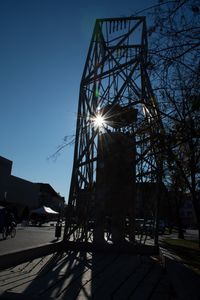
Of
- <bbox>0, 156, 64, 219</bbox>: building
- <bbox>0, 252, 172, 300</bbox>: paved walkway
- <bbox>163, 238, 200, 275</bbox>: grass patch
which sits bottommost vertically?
<bbox>0, 252, 172, 300</bbox>: paved walkway

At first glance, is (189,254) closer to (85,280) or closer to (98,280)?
(98,280)

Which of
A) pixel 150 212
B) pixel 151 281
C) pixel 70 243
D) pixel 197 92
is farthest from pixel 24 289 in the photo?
pixel 150 212

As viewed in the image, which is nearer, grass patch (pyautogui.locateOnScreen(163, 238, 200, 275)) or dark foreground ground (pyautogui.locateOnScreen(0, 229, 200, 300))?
dark foreground ground (pyautogui.locateOnScreen(0, 229, 200, 300))

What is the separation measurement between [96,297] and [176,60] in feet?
15.0

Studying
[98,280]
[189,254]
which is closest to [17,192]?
[189,254]

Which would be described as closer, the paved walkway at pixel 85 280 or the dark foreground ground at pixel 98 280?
the dark foreground ground at pixel 98 280

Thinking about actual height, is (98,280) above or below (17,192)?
below

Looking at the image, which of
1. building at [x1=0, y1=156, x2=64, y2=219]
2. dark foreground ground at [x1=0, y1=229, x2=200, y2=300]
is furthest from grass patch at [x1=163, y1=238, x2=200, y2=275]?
building at [x1=0, y1=156, x2=64, y2=219]

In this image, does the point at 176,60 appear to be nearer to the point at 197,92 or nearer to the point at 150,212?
the point at 197,92

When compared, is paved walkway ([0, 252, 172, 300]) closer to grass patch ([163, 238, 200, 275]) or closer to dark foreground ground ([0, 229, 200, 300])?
dark foreground ground ([0, 229, 200, 300])

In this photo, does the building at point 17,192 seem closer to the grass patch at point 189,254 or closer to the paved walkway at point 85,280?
the grass patch at point 189,254

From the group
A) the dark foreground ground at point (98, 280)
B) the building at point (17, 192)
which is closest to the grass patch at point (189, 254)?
the dark foreground ground at point (98, 280)

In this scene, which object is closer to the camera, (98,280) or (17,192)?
(98,280)

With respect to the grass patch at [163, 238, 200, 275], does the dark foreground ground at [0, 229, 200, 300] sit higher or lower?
lower
